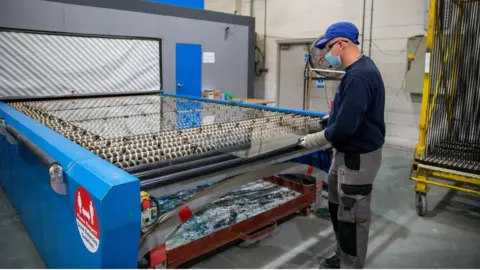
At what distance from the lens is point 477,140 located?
133 inches

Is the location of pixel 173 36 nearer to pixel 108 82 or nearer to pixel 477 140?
pixel 108 82

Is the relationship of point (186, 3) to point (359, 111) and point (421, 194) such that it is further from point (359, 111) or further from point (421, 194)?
Answer: point (359, 111)

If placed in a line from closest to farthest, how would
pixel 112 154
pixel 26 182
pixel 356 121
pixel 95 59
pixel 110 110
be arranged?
pixel 112 154 < pixel 356 121 < pixel 26 182 < pixel 110 110 < pixel 95 59

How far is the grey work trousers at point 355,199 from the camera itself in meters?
1.90

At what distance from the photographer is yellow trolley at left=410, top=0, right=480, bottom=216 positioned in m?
3.03

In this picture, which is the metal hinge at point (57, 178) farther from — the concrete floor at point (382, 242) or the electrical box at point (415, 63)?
the electrical box at point (415, 63)

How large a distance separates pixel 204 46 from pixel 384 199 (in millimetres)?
3525

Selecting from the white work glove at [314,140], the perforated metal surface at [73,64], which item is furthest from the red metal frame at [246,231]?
the perforated metal surface at [73,64]

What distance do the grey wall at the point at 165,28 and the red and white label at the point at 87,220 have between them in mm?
3238

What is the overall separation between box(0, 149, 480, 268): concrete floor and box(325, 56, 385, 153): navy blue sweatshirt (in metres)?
0.90

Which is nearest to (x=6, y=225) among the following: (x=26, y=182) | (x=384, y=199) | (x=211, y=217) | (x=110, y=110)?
(x=26, y=182)

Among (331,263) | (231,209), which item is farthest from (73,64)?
(331,263)

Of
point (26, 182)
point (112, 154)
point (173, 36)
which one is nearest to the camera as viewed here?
point (112, 154)

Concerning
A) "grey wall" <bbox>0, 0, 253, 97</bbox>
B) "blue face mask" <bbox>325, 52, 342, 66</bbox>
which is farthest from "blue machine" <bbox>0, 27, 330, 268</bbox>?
"grey wall" <bbox>0, 0, 253, 97</bbox>
